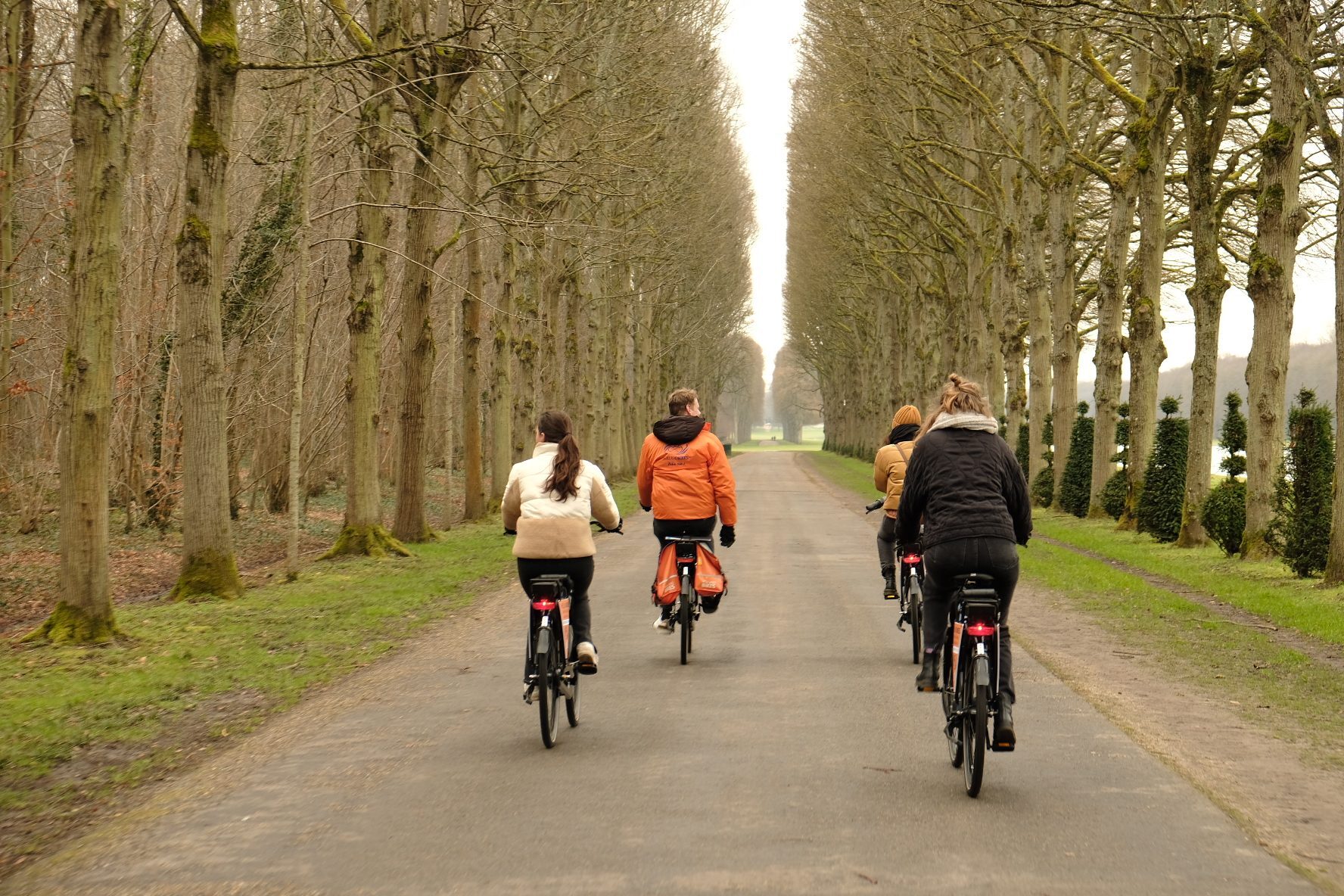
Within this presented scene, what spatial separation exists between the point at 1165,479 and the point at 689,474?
14.2m

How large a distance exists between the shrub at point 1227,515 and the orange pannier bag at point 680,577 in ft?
34.5

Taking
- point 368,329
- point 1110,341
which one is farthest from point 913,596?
point 1110,341

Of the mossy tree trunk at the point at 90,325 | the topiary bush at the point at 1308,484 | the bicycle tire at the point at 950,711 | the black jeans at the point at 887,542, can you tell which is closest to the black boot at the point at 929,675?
the bicycle tire at the point at 950,711

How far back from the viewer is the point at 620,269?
4122 cm

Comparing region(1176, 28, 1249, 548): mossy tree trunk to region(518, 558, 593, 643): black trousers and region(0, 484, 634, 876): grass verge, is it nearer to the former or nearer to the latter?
region(0, 484, 634, 876): grass verge

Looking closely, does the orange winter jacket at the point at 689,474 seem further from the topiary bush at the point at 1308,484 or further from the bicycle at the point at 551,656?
the topiary bush at the point at 1308,484

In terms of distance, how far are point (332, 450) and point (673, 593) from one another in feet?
71.9

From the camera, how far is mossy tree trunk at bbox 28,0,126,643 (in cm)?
1078

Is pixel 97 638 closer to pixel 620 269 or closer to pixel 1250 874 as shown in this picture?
pixel 1250 874

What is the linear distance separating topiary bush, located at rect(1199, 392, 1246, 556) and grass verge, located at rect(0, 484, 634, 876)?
1017 centimetres

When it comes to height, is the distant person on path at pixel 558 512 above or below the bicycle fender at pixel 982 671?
above

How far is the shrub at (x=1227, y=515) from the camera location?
18402 millimetres

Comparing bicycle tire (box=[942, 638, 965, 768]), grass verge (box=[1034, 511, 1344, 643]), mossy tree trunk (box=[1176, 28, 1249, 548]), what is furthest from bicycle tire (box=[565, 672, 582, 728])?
mossy tree trunk (box=[1176, 28, 1249, 548])

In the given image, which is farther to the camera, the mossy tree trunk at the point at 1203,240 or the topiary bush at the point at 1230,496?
the mossy tree trunk at the point at 1203,240
